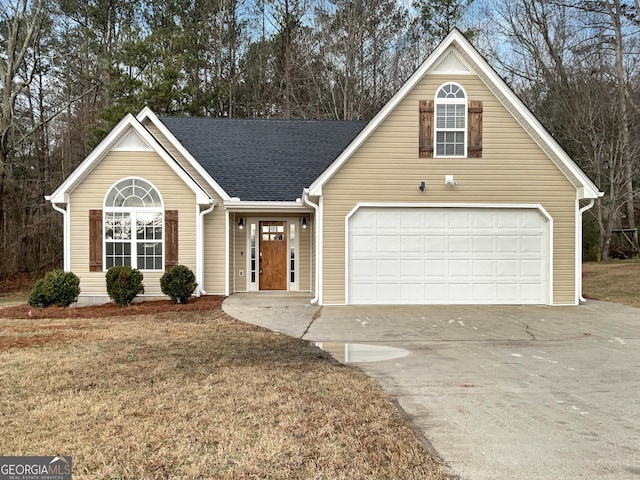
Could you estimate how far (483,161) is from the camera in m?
12.0

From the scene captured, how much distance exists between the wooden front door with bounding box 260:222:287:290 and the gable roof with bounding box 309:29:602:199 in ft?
10.1

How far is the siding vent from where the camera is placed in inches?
461

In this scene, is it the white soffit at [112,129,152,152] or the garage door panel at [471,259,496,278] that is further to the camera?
the white soffit at [112,129,152,152]

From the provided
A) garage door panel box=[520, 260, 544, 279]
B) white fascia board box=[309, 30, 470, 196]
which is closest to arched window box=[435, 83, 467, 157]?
white fascia board box=[309, 30, 470, 196]

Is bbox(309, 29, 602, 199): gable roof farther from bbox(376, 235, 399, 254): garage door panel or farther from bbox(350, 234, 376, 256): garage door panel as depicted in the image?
bbox(376, 235, 399, 254): garage door panel

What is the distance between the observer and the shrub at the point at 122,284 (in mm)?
11770

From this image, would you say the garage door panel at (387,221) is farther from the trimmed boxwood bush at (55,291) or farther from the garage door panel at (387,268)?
the trimmed boxwood bush at (55,291)

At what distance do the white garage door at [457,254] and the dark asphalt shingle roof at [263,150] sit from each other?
3002 mm

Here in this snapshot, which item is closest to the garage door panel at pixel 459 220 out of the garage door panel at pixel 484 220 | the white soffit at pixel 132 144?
the garage door panel at pixel 484 220

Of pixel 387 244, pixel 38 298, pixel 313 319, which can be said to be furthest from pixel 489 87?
pixel 38 298

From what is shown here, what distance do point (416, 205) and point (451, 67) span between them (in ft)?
10.8

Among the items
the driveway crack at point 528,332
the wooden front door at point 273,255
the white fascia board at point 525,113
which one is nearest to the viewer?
the driveway crack at point 528,332

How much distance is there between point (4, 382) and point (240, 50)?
25.7 meters

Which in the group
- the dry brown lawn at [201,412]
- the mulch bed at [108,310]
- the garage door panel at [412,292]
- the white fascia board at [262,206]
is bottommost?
the mulch bed at [108,310]
